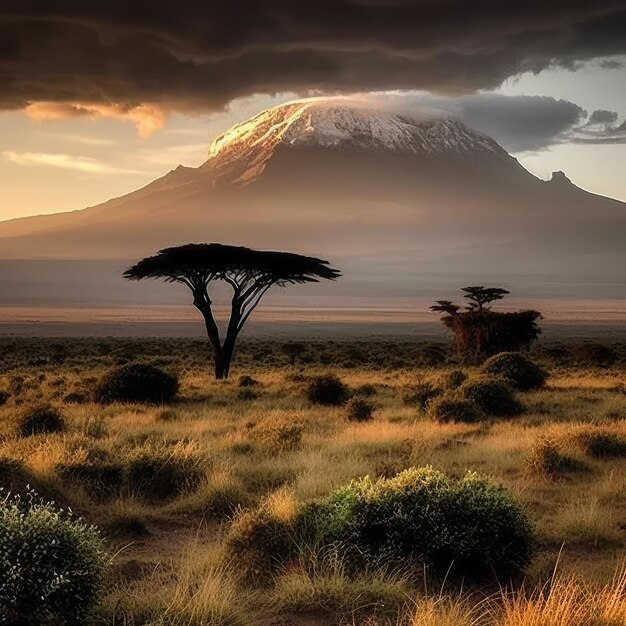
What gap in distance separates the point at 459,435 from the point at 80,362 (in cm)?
3433

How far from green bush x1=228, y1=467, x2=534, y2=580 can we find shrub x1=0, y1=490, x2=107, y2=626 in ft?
6.91

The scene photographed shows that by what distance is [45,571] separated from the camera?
613 cm

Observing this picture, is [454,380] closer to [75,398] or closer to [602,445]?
[75,398]

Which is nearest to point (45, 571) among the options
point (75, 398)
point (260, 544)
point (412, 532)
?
point (260, 544)

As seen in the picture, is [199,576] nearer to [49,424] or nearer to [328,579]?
[328,579]

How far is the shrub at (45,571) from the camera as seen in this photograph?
6.01 metres

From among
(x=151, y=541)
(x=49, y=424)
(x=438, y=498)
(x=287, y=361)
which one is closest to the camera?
(x=438, y=498)

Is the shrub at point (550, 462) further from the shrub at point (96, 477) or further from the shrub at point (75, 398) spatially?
the shrub at point (75, 398)

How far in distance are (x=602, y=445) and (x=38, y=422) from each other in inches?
456

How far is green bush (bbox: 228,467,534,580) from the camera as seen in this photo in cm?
816


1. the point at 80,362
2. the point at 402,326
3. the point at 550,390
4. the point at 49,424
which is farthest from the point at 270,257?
the point at 402,326

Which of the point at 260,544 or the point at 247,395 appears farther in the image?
the point at 247,395

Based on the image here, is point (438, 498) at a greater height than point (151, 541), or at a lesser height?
greater

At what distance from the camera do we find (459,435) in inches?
681
